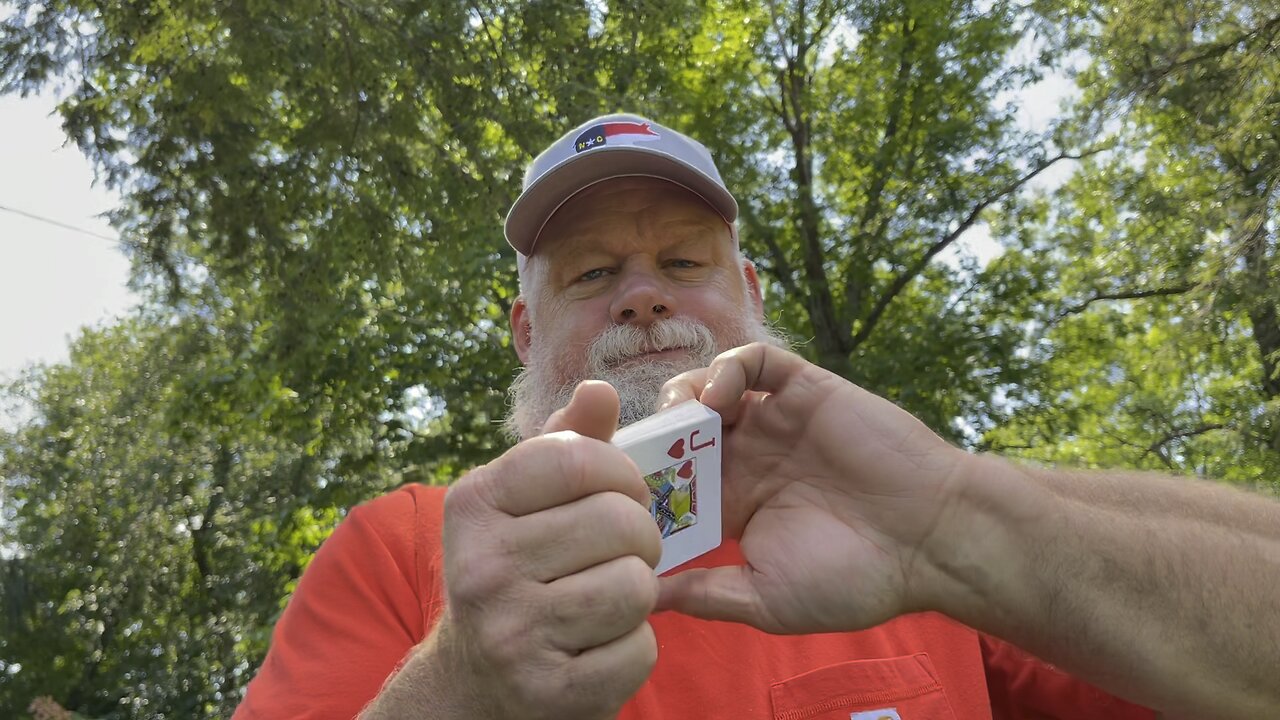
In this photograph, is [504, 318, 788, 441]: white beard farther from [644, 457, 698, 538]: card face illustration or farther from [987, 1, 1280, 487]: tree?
[987, 1, 1280, 487]: tree

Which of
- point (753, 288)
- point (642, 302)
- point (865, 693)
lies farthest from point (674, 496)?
point (753, 288)

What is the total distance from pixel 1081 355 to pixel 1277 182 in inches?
200

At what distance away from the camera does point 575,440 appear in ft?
3.56

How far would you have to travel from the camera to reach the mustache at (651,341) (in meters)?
2.21

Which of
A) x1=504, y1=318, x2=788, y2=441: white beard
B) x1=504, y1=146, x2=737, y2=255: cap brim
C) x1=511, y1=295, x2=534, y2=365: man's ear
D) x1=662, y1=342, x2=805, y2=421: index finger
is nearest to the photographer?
x1=662, y1=342, x2=805, y2=421: index finger

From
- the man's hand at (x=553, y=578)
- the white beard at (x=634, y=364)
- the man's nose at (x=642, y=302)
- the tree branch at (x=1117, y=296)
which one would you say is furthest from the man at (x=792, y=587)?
the tree branch at (x=1117, y=296)

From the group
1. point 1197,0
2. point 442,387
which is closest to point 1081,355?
point 1197,0

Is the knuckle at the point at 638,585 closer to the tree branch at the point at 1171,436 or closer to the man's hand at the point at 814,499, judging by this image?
the man's hand at the point at 814,499

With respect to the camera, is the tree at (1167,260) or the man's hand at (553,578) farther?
the tree at (1167,260)

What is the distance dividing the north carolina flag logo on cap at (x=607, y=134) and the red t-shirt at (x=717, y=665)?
1.21 meters

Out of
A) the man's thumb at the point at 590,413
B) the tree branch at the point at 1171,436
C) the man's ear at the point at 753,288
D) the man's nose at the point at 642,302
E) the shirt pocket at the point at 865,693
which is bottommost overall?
the shirt pocket at the point at 865,693

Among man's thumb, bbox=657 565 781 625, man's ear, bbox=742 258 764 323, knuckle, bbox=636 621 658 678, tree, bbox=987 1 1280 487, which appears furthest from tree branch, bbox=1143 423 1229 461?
knuckle, bbox=636 621 658 678

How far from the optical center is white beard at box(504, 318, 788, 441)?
7.09 ft

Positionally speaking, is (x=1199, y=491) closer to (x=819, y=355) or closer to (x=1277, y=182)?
(x=1277, y=182)
